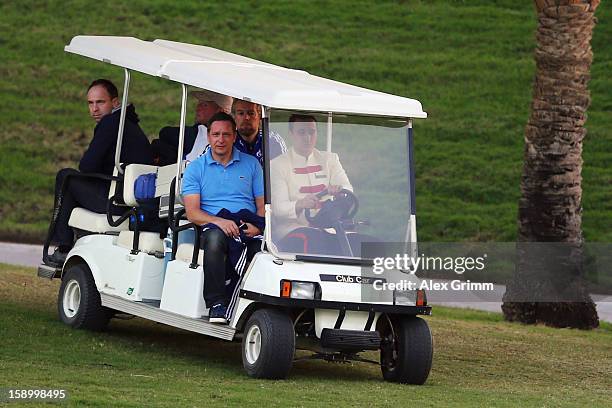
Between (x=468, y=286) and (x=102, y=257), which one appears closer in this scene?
(x=102, y=257)

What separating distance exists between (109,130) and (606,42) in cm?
1430

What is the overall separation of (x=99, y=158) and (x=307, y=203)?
221 centimetres

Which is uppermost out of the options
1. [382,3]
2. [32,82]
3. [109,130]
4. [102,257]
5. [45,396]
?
[382,3]

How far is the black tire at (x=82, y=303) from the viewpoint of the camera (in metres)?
9.46

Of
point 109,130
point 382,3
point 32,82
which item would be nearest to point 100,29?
point 32,82

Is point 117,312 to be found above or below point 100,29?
below

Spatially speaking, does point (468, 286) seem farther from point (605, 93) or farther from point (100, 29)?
point (100, 29)

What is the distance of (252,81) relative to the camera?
27.2 feet

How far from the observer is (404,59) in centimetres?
2267

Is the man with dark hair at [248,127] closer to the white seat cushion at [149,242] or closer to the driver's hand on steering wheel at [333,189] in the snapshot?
the driver's hand on steering wheel at [333,189]

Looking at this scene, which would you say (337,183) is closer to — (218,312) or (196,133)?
(218,312)

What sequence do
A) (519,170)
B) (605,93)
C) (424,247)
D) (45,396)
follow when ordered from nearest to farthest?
(45,396), (424,247), (519,170), (605,93)

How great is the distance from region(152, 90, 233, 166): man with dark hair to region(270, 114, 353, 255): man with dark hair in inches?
40.9

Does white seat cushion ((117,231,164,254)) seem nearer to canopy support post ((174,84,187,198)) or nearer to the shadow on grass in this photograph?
canopy support post ((174,84,187,198))
